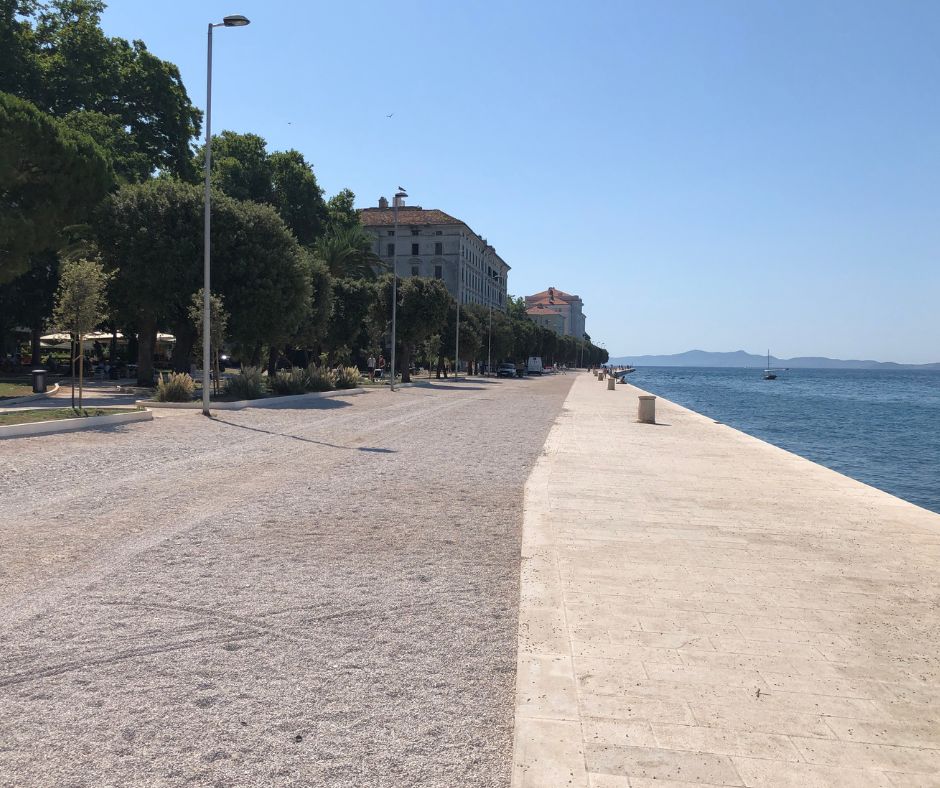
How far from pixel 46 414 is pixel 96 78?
3183 centimetres

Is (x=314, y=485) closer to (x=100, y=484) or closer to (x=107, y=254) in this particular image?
(x=100, y=484)

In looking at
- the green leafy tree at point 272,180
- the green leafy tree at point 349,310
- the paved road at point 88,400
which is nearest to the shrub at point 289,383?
the paved road at point 88,400

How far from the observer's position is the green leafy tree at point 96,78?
37219mm

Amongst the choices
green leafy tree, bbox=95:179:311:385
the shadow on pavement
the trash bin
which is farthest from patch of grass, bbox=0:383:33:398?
the shadow on pavement

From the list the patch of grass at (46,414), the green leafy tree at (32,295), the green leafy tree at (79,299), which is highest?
the green leafy tree at (32,295)

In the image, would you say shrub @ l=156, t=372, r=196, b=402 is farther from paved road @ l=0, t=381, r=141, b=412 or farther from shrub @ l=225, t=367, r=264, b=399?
shrub @ l=225, t=367, r=264, b=399

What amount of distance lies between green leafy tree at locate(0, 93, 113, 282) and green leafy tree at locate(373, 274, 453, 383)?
959 inches

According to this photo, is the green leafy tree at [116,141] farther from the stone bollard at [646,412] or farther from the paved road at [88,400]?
the stone bollard at [646,412]

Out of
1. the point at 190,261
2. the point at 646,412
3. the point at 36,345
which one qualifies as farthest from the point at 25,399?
the point at 36,345

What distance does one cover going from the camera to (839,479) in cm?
1177

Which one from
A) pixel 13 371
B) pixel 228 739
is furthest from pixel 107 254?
pixel 228 739

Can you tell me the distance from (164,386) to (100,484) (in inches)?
613

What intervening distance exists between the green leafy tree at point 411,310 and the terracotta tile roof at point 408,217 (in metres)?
56.7

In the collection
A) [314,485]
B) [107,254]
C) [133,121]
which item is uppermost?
[133,121]
